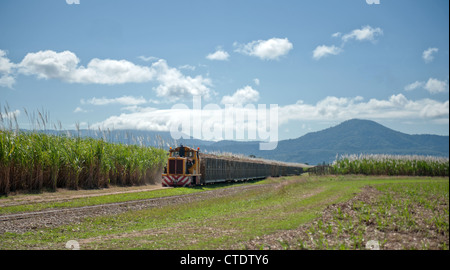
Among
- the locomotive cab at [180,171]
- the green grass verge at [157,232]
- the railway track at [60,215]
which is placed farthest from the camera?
the locomotive cab at [180,171]

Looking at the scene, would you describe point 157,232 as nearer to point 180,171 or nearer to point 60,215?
point 60,215

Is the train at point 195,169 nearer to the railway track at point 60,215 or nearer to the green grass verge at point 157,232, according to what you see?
the railway track at point 60,215

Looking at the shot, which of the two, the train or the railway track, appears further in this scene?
the train

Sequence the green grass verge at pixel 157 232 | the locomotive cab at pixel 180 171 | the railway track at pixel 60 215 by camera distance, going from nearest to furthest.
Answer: the green grass verge at pixel 157 232
the railway track at pixel 60 215
the locomotive cab at pixel 180 171

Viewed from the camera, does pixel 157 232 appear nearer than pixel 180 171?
Yes

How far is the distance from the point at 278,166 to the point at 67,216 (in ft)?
180

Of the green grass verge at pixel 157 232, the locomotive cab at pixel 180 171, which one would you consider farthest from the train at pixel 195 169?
the green grass verge at pixel 157 232

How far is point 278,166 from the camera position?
66.9 m

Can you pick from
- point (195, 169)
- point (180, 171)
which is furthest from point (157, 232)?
point (195, 169)

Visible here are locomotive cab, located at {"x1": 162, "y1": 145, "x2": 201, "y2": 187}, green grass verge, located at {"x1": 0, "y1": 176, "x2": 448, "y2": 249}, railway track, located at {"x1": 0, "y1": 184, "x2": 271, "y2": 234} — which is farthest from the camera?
locomotive cab, located at {"x1": 162, "y1": 145, "x2": 201, "y2": 187}

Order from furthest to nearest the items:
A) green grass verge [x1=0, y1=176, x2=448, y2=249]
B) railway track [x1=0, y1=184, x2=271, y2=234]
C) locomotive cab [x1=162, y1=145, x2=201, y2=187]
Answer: locomotive cab [x1=162, y1=145, x2=201, y2=187] < railway track [x1=0, y1=184, x2=271, y2=234] < green grass verge [x1=0, y1=176, x2=448, y2=249]

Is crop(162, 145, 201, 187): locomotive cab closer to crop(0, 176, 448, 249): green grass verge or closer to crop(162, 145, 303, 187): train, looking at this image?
crop(162, 145, 303, 187): train

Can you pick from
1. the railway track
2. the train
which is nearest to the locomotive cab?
the train
